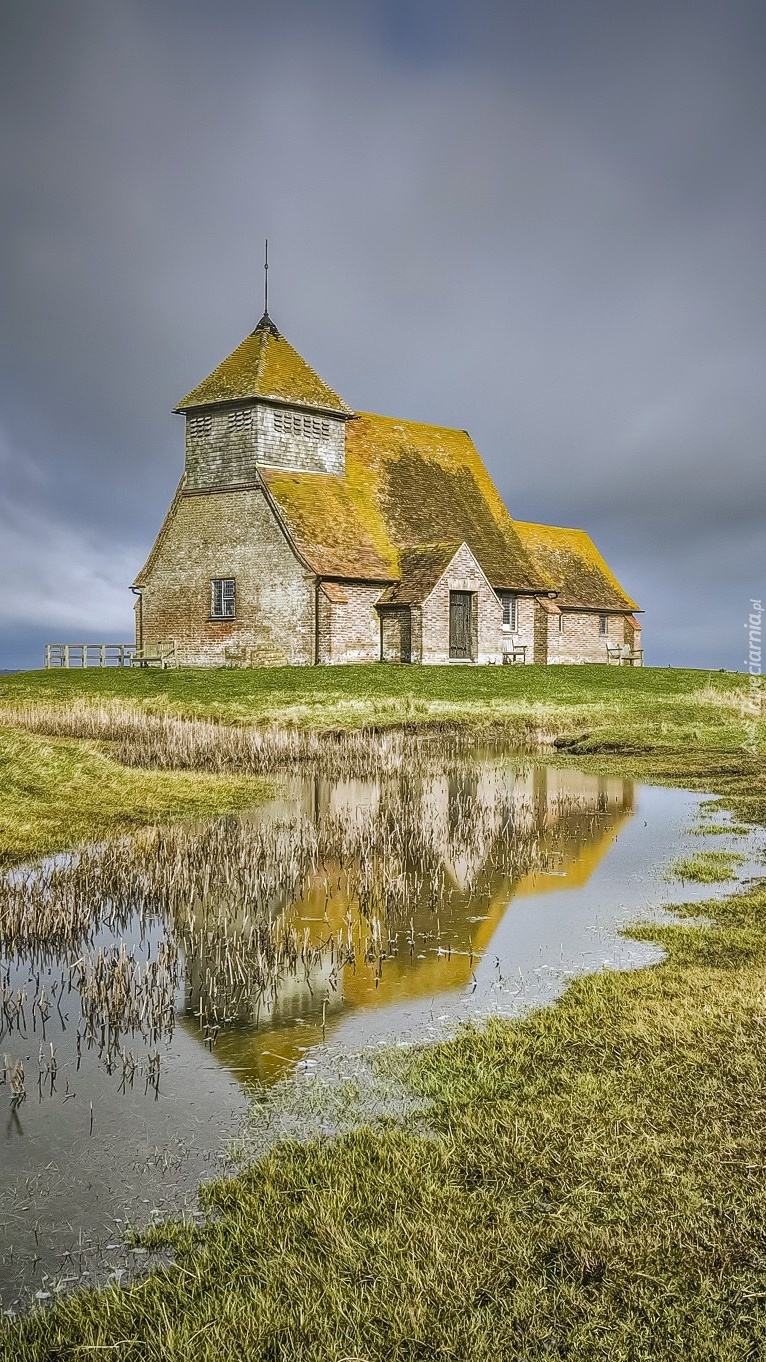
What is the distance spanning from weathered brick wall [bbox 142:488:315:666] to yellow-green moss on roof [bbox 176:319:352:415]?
4.25 metres

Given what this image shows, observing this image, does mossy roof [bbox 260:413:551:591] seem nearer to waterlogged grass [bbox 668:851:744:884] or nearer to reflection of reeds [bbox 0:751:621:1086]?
reflection of reeds [bbox 0:751:621:1086]

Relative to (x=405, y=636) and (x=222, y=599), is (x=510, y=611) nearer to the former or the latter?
(x=405, y=636)

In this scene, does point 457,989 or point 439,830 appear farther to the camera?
point 439,830

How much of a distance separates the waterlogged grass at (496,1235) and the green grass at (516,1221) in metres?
0.01

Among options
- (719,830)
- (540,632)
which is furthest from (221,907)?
(540,632)

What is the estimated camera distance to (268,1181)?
15.9 ft

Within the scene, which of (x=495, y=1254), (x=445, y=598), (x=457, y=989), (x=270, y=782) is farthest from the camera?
(x=445, y=598)

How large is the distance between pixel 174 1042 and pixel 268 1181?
2158mm

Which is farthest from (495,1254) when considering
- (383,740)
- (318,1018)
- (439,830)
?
(383,740)

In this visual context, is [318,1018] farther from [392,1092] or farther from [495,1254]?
[495,1254]

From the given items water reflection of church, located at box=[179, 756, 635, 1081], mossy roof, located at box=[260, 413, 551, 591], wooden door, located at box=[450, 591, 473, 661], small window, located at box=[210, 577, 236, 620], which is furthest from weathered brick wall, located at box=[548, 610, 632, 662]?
water reflection of church, located at box=[179, 756, 635, 1081]

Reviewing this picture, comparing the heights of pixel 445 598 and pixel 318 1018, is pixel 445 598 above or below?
above

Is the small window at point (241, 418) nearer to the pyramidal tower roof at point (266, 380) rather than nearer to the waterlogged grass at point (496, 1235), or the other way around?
the pyramidal tower roof at point (266, 380)

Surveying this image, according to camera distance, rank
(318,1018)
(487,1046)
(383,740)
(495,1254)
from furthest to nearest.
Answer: (383,740)
(318,1018)
(487,1046)
(495,1254)
